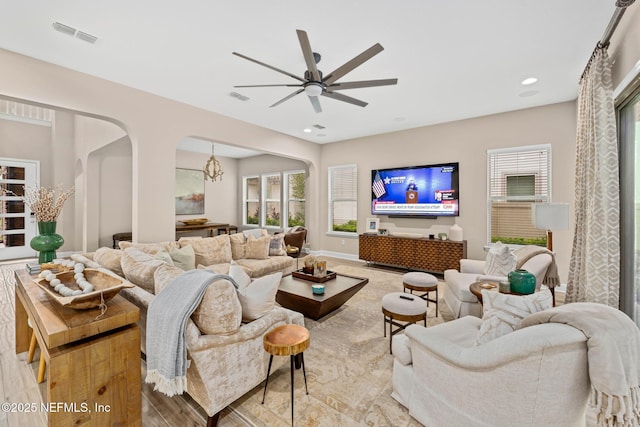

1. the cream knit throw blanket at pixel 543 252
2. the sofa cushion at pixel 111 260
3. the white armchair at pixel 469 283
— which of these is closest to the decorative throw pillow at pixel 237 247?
the sofa cushion at pixel 111 260

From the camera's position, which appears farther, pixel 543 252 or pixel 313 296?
pixel 543 252

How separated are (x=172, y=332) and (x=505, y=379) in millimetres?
1780

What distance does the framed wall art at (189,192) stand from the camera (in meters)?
7.75

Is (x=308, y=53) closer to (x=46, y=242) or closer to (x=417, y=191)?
(x=46, y=242)

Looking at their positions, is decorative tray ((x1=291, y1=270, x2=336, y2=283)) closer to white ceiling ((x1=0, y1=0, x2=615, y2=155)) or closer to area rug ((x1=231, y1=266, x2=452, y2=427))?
area rug ((x1=231, y1=266, x2=452, y2=427))

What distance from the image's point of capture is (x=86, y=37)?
2.70 m

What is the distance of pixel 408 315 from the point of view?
2.37 metres

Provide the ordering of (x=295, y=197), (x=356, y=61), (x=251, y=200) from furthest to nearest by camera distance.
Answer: (x=251, y=200), (x=295, y=197), (x=356, y=61)

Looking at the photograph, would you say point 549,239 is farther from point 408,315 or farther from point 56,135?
point 56,135

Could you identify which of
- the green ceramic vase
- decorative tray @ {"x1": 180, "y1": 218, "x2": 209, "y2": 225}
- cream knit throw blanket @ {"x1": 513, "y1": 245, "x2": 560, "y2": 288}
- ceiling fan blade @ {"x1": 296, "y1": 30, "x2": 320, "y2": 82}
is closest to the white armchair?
cream knit throw blanket @ {"x1": 513, "y1": 245, "x2": 560, "y2": 288}

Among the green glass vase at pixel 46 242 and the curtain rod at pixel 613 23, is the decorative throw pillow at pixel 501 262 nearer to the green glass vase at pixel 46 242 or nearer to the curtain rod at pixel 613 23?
the curtain rod at pixel 613 23

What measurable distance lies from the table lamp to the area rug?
1.63 metres

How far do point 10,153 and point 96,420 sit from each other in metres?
7.61

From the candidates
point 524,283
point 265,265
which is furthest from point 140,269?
point 524,283
